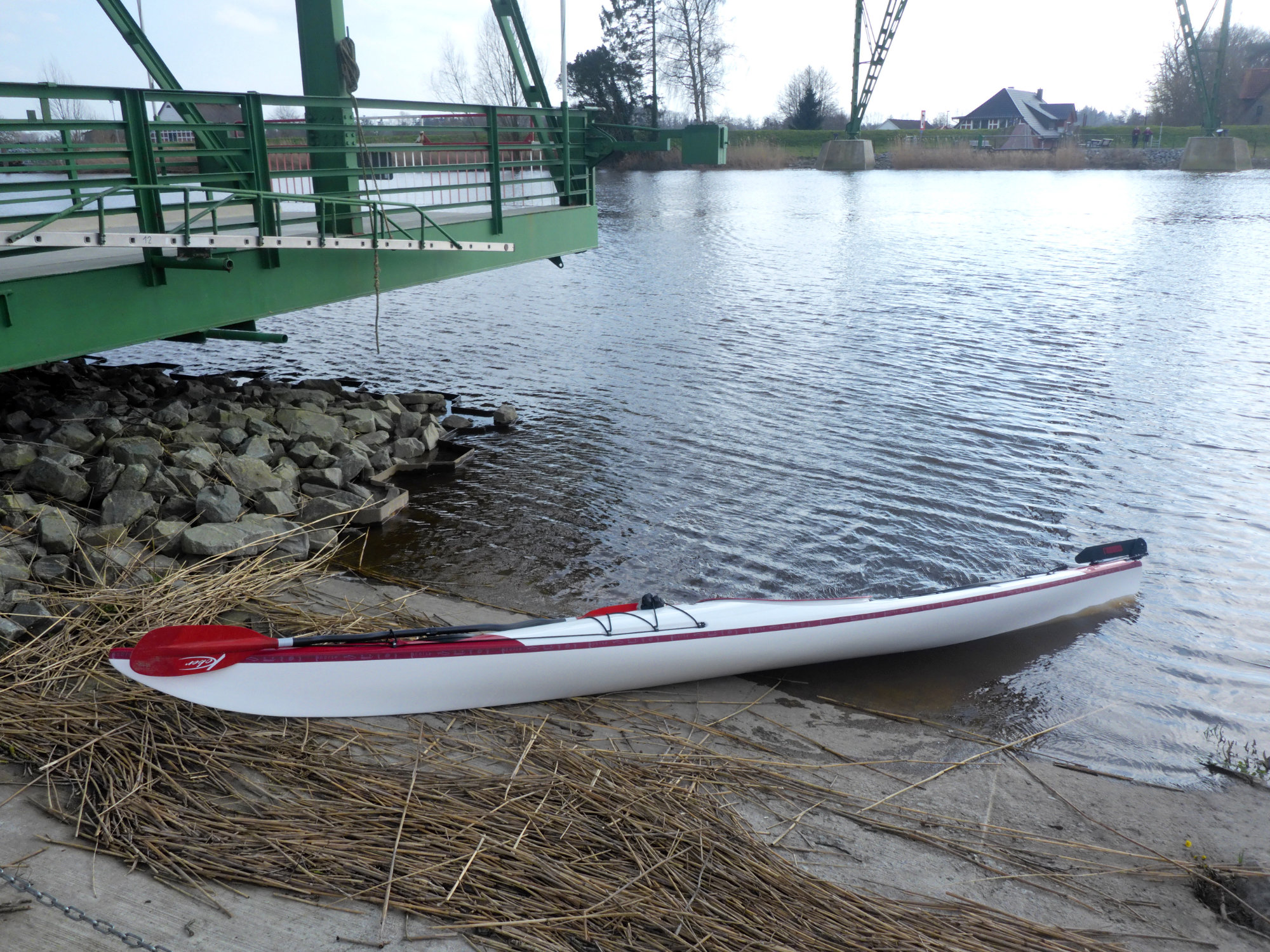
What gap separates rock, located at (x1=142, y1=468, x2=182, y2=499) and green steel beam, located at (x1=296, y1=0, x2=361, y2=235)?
2.75m

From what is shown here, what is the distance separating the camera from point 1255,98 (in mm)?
73000

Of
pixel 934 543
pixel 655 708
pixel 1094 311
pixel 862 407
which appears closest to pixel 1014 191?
pixel 1094 311

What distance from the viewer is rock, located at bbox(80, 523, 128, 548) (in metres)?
5.29

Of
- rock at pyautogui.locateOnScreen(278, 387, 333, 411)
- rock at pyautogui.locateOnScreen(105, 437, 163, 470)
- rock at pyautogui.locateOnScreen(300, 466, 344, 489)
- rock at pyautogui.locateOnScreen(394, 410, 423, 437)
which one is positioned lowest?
rock at pyautogui.locateOnScreen(300, 466, 344, 489)

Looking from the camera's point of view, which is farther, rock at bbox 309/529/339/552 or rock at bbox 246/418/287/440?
rock at bbox 246/418/287/440

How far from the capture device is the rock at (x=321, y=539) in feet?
19.5

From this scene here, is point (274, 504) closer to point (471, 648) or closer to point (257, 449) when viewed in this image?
point (257, 449)

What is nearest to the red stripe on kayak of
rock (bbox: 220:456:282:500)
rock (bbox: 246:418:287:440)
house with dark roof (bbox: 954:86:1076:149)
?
rock (bbox: 220:456:282:500)

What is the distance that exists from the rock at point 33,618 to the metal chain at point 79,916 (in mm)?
1855

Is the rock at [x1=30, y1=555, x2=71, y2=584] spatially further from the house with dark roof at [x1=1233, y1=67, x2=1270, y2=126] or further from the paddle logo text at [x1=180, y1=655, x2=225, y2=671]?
the house with dark roof at [x1=1233, y1=67, x2=1270, y2=126]

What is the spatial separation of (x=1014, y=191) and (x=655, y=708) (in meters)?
39.7

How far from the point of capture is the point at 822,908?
2.88 metres

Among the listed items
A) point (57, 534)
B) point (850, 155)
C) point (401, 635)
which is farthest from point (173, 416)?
point (850, 155)

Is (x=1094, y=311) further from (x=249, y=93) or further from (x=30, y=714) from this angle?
(x=30, y=714)
